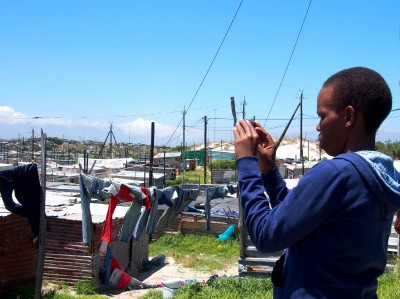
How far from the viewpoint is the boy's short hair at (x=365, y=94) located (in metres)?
1.36

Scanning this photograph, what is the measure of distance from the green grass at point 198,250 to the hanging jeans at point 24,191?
6.88m

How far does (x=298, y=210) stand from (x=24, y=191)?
8.49 metres

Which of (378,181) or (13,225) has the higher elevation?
(378,181)

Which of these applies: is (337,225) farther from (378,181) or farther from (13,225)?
(13,225)

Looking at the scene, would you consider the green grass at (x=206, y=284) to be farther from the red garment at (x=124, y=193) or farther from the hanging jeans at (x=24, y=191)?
the red garment at (x=124, y=193)

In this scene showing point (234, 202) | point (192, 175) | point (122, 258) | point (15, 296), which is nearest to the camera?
point (15, 296)

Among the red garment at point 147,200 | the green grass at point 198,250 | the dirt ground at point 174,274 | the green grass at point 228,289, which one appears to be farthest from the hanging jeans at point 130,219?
the green grass at point 228,289

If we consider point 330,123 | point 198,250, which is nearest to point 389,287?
point 330,123

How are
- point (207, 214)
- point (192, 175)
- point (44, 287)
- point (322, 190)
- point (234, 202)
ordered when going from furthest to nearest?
1. point (192, 175)
2. point (234, 202)
3. point (207, 214)
4. point (44, 287)
5. point (322, 190)

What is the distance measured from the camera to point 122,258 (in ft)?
44.7

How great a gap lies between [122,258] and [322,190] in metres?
13.1

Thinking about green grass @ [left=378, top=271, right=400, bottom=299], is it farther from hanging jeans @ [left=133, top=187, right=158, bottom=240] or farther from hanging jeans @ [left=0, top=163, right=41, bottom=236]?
Result: hanging jeans @ [left=133, top=187, right=158, bottom=240]

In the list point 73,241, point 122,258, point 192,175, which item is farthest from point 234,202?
point 192,175

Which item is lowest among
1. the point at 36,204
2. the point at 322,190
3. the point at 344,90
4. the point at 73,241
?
the point at 73,241
